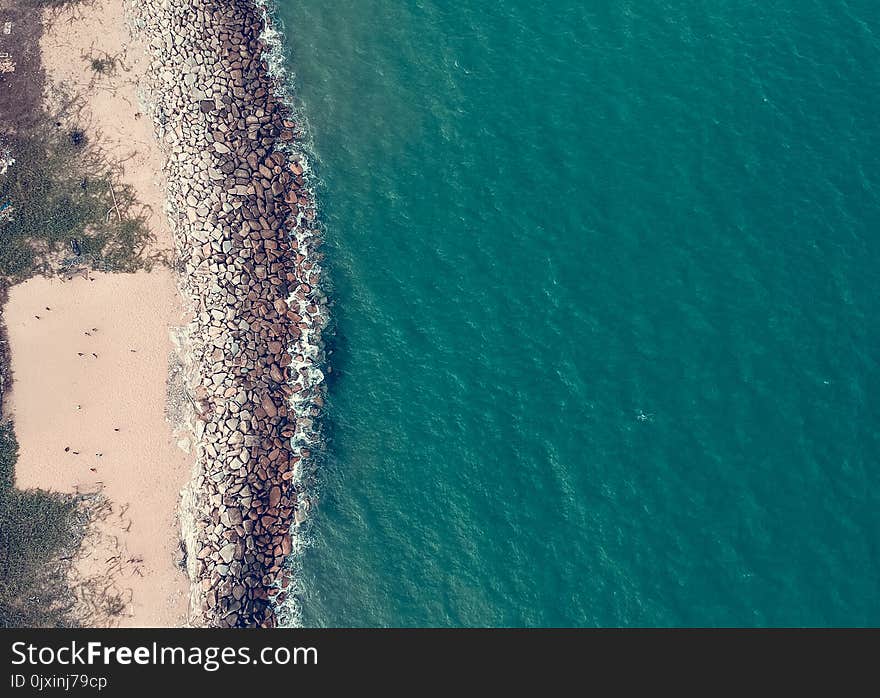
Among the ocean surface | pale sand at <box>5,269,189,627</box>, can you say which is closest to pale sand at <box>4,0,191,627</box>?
pale sand at <box>5,269,189,627</box>

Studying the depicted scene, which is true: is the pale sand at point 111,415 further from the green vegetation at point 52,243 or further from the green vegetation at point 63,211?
the green vegetation at point 63,211

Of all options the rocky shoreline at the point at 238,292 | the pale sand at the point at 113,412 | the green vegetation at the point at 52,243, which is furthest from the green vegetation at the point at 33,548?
the rocky shoreline at the point at 238,292

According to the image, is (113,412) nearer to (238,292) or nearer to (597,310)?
(238,292)

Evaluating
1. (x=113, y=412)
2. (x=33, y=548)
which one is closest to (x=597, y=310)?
(x=113, y=412)
